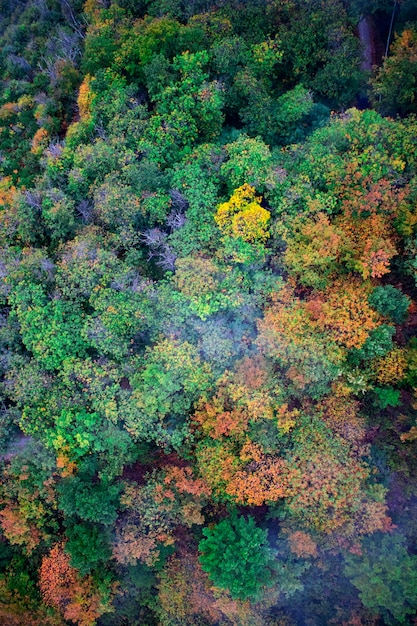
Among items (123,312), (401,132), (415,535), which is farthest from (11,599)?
(401,132)

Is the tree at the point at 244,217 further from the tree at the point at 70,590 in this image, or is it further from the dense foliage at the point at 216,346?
the tree at the point at 70,590

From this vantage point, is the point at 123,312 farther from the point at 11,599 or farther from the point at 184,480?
the point at 11,599

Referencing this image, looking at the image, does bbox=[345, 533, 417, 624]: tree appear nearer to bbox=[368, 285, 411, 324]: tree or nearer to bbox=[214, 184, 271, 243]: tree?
bbox=[368, 285, 411, 324]: tree

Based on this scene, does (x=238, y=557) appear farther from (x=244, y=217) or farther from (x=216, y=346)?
(x=244, y=217)

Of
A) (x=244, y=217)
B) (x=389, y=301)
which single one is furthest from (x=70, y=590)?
(x=389, y=301)

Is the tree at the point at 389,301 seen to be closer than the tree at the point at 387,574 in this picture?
Yes

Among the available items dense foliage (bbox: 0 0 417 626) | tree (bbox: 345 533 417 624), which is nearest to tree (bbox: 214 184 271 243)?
dense foliage (bbox: 0 0 417 626)

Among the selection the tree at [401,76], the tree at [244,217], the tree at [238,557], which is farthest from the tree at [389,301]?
the tree at [238,557]
